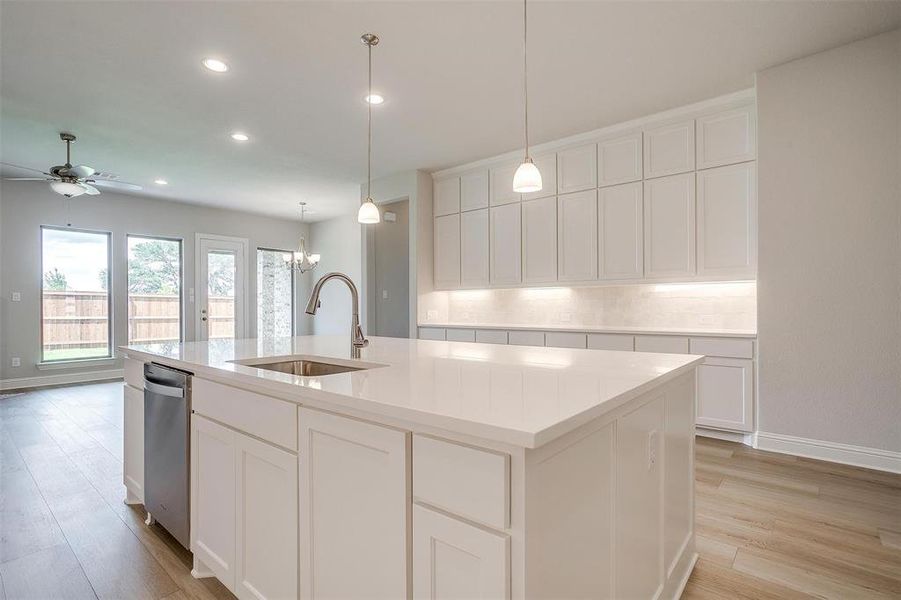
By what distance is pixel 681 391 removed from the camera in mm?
1738

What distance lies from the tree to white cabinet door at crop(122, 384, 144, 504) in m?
5.32

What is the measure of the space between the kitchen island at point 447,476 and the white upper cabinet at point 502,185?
10.9ft

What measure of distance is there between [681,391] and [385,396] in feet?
4.01

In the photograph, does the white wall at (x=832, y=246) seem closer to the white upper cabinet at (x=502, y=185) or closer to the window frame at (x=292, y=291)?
the white upper cabinet at (x=502, y=185)

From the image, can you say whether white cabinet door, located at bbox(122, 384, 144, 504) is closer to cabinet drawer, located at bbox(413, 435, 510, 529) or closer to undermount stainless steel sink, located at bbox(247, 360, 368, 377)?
undermount stainless steel sink, located at bbox(247, 360, 368, 377)

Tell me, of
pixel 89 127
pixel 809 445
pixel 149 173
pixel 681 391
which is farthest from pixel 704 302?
pixel 149 173

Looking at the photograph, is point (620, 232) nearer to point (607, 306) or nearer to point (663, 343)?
point (607, 306)

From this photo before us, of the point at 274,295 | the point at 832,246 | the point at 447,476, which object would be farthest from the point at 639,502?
the point at 274,295

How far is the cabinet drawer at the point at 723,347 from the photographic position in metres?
3.39

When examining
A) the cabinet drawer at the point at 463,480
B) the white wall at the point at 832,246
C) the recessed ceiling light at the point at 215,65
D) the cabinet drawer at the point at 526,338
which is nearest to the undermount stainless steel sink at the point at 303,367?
the cabinet drawer at the point at 463,480

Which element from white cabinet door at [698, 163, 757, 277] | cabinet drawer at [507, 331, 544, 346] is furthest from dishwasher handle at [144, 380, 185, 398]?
white cabinet door at [698, 163, 757, 277]

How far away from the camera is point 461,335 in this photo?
509cm

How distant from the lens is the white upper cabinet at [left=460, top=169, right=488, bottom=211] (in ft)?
17.1

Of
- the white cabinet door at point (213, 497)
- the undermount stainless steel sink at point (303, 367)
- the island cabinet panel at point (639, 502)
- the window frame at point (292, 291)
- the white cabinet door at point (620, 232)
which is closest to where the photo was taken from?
the island cabinet panel at point (639, 502)
